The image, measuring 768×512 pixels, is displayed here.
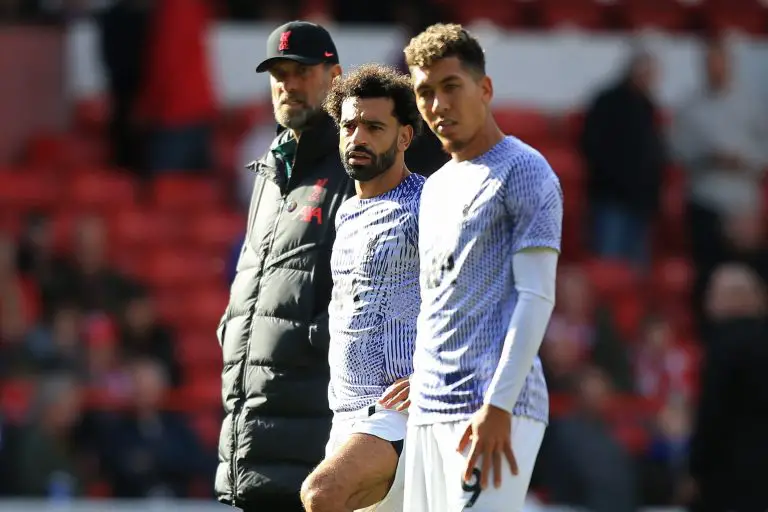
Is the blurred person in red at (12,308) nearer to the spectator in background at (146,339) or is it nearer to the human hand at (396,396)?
the spectator in background at (146,339)

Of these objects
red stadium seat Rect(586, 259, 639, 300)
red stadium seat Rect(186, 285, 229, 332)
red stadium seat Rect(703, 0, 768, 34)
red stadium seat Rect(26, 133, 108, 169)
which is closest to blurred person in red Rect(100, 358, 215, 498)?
red stadium seat Rect(186, 285, 229, 332)

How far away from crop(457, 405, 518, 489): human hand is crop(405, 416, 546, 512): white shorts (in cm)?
2

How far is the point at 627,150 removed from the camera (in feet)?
43.0

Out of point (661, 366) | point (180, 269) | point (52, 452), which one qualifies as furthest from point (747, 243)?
point (52, 452)

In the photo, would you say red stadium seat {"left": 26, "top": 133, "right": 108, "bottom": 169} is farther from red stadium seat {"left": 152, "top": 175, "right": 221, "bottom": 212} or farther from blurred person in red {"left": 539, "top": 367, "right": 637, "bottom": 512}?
blurred person in red {"left": 539, "top": 367, "right": 637, "bottom": 512}

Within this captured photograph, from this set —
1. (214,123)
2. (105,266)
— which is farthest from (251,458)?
(214,123)

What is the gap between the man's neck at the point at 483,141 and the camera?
4.62 m

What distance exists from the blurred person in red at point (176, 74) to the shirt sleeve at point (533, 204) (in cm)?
821

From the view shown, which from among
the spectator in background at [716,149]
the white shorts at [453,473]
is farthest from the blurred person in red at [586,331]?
the white shorts at [453,473]

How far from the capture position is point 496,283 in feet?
14.8

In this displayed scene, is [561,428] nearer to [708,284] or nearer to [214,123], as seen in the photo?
[708,284]

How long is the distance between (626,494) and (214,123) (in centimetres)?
531

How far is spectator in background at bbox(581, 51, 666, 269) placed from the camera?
42.6 feet

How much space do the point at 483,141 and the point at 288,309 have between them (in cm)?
112
